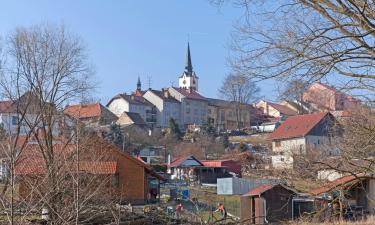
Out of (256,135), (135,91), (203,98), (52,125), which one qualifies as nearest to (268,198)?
(52,125)

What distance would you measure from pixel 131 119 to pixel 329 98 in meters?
73.5

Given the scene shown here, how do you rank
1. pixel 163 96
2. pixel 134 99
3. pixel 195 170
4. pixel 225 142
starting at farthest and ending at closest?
1. pixel 163 96
2. pixel 134 99
3. pixel 225 142
4. pixel 195 170

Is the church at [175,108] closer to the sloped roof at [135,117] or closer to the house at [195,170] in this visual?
the sloped roof at [135,117]

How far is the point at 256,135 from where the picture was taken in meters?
71.8

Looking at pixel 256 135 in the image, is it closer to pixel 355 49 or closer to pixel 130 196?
pixel 130 196

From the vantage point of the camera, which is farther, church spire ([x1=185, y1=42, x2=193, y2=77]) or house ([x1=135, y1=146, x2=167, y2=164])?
church spire ([x1=185, y1=42, x2=193, y2=77])

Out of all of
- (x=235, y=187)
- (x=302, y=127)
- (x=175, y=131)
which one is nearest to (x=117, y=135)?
(x=175, y=131)

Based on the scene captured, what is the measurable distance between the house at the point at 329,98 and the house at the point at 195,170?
43292 millimetres

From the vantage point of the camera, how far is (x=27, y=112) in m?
20.0

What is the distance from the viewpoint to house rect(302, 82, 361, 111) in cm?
599

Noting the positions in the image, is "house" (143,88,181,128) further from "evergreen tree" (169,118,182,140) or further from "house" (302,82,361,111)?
"house" (302,82,361,111)

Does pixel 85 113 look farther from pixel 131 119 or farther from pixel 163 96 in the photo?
pixel 163 96

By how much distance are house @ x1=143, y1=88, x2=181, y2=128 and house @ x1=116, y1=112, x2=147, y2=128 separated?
236 inches

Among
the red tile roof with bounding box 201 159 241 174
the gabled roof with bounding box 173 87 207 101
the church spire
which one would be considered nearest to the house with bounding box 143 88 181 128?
the gabled roof with bounding box 173 87 207 101
